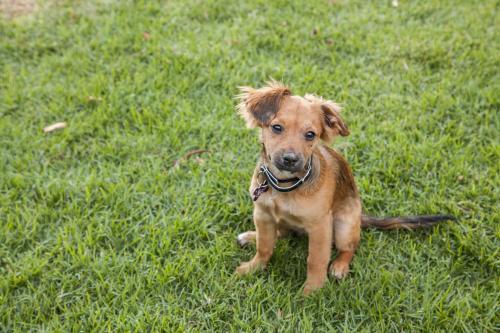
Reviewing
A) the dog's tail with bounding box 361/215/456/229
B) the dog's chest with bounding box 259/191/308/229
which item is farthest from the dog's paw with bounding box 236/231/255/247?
the dog's tail with bounding box 361/215/456/229

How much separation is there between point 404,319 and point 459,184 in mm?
1499

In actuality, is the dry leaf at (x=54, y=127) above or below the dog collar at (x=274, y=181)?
below

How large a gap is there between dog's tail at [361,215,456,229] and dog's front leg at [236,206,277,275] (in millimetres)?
767

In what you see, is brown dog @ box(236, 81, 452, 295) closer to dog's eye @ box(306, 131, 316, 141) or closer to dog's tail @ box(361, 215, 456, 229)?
dog's eye @ box(306, 131, 316, 141)

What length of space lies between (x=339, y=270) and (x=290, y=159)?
1054 mm

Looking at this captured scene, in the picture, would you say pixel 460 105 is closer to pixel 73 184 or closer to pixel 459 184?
pixel 459 184

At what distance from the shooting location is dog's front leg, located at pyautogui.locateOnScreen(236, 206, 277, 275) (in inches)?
125

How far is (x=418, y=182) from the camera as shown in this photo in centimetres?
407

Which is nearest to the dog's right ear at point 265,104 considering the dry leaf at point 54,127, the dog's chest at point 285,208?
the dog's chest at point 285,208

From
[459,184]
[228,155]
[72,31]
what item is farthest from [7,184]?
[459,184]

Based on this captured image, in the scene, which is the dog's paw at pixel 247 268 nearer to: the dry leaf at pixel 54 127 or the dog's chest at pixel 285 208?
the dog's chest at pixel 285 208

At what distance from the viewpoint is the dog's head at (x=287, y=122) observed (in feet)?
9.25

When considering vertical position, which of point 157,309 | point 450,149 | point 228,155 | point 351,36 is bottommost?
point 157,309

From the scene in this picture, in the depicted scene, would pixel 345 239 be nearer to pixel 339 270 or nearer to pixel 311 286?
pixel 339 270
